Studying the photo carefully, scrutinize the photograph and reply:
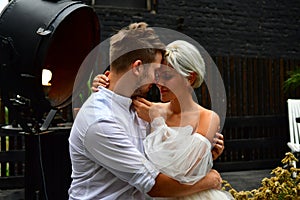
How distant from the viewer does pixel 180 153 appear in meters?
1.46

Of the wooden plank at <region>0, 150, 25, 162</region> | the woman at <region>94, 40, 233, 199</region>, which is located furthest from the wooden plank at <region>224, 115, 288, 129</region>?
the woman at <region>94, 40, 233, 199</region>

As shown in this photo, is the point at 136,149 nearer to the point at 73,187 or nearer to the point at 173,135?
the point at 173,135

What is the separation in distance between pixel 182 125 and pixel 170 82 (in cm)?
19

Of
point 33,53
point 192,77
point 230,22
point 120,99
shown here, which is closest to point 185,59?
point 192,77

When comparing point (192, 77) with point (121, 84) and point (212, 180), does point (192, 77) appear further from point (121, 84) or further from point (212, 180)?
point (212, 180)

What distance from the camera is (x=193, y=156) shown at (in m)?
1.46

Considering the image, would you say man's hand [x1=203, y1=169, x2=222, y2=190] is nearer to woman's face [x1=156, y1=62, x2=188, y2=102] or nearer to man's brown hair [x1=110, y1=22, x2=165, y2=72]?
woman's face [x1=156, y1=62, x2=188, y2=102]

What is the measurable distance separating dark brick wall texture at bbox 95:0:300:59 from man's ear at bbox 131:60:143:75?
5.61m

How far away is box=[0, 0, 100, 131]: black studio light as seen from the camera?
2420 millimetres

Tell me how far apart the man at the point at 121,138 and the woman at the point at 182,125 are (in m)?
0.04

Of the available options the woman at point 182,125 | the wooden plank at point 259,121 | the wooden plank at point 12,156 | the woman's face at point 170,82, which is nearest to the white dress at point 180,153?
the woman at point 182,125

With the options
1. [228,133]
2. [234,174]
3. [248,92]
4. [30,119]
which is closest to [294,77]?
[248,92]

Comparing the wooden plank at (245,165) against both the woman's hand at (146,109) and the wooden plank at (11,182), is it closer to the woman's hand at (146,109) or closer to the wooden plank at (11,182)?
the wooden plank at (11,182)

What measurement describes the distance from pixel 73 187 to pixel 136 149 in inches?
13.2
